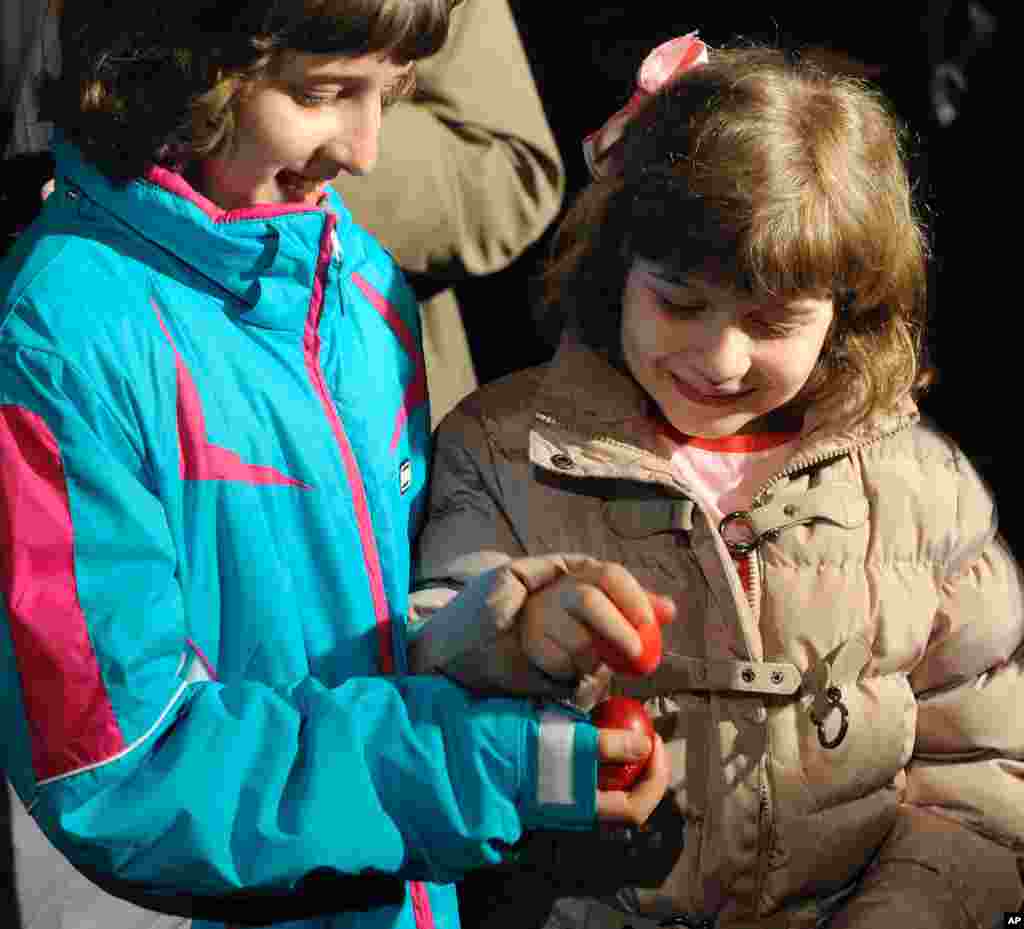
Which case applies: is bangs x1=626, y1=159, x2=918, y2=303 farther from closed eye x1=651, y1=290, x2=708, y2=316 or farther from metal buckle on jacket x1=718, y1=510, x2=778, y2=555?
metal buckle on jacket x1=718, y1=510, x2=778, y2=555

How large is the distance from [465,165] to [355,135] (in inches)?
26.2

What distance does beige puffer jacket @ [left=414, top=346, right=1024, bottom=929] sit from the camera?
2123mm

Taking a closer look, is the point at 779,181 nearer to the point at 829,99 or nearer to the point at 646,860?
the point at 829,99

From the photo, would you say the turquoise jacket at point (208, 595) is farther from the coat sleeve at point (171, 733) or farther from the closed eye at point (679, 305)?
the closed eye at point (679, 305)

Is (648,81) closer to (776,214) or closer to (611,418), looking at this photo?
(776,214)

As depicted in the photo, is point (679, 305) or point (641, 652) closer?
point (641, 652)

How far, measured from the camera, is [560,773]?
5.87 ft

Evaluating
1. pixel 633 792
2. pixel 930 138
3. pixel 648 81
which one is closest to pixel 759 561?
pixel 633 792

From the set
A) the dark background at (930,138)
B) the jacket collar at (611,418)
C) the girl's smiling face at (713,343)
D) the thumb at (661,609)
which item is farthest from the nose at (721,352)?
the dark background at (930,138)

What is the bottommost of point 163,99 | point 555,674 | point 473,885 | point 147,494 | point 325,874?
point 473,885

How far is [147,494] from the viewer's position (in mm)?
1753

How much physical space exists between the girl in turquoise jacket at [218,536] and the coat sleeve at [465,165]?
0.47 meters

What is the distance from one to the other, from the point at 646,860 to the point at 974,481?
67 cm

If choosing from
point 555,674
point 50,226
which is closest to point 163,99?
point 50,226
